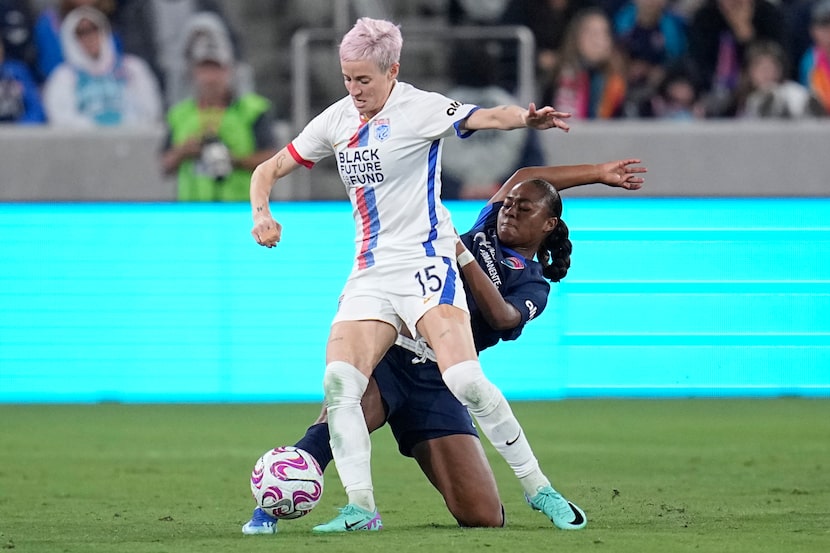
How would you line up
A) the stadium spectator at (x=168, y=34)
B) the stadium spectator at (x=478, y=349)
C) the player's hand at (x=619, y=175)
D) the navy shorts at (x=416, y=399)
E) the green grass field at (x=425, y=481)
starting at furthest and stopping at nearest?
1. the stadium spectator at (x=168, y=34)
2. the navy shorts at (x=416, y=399)
3. the stadium spectator at (x=478, y=349)
4. the player's hand at (x=619, y=175)
5. the green grass field at (x=425, y=481)

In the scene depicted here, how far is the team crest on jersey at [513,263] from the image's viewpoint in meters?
6.23

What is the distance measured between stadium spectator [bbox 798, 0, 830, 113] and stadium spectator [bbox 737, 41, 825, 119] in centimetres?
11

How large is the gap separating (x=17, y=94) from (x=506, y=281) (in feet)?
29.6

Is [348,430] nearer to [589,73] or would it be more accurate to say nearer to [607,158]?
[607,158]

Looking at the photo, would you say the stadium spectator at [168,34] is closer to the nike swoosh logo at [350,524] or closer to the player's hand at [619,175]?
the player's hand at [619,175]

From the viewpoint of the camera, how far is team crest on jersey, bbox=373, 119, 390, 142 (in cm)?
563

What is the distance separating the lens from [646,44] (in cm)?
1448

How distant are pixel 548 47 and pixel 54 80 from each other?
4641 millimetres

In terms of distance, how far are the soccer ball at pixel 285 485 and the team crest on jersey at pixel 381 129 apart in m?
1.24

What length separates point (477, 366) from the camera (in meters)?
5.53

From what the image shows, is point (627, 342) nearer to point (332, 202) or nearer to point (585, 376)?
point (585, 376)

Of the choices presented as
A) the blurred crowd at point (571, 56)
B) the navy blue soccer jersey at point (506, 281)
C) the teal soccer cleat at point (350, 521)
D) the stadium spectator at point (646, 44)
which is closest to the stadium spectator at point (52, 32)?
the blurred crowd at point (571, 56)

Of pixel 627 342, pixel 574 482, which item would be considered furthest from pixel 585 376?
pixel 574 482

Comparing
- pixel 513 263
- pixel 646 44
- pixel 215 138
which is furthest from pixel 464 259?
pixel 646 44
